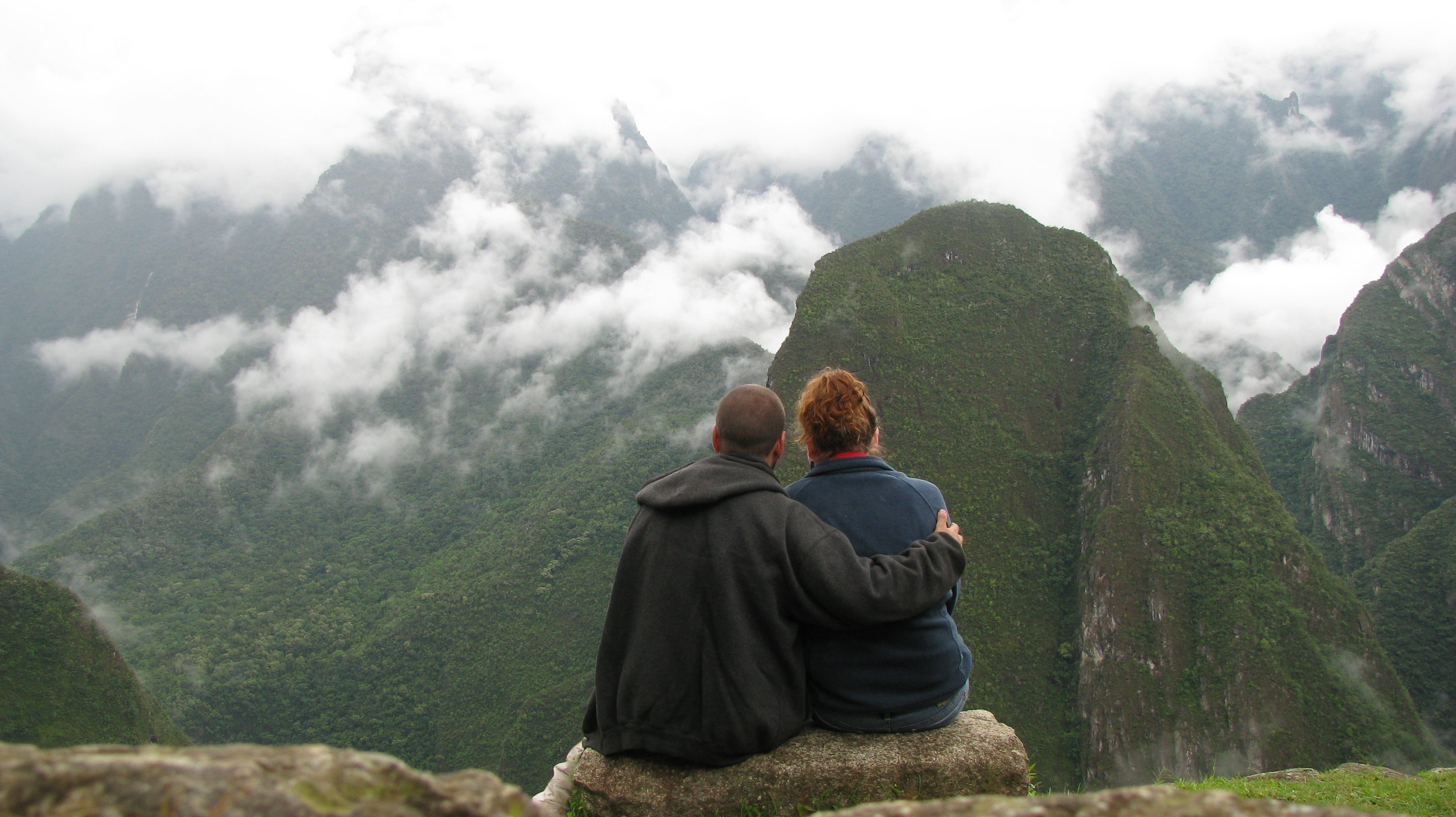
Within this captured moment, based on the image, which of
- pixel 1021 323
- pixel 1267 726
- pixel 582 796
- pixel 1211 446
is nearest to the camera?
pixel 582 796

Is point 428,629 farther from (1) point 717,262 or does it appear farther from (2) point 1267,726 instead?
(1) point 717,262

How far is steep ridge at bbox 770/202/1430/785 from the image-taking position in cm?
4044

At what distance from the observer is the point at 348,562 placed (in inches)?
3095

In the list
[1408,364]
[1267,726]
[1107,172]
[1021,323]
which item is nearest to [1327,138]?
[1107,172]

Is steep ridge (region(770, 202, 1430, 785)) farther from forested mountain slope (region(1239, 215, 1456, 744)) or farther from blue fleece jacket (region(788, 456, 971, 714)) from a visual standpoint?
blue fleece jacket (region(788, 456, 971, 714))

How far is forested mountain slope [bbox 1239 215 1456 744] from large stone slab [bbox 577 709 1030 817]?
7907 centimetres

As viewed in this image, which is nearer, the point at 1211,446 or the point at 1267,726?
the point at 1267,726

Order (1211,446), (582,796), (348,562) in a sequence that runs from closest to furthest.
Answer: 1. (582,796)
2. (1211,446)
3. (348,562)

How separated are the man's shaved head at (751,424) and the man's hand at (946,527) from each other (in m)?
0.94

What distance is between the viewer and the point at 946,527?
353 centimetres

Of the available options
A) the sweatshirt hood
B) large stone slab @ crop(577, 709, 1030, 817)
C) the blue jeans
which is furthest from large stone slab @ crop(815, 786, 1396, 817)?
Result: the blue jeans

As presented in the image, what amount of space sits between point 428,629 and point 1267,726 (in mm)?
60735

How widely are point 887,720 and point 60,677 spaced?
50.8 m

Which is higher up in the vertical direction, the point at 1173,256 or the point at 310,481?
the point at 1173,256
